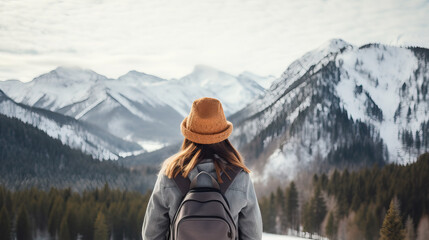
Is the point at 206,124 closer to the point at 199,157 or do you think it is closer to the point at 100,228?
the point at 199,157

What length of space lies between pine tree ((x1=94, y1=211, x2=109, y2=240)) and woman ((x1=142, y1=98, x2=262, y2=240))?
79.3 m

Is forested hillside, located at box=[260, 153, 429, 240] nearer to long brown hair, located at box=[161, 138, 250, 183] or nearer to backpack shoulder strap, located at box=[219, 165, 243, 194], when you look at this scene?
long brown hair, located at box=[161, 138, 250, 183]

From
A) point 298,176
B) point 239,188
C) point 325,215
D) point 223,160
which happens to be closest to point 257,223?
point 239,188

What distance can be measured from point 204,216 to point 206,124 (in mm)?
1187

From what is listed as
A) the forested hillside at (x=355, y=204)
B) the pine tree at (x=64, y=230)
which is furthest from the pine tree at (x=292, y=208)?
the pine tree at (x=64, y=230)

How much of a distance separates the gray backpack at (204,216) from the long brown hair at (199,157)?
193 millimetres

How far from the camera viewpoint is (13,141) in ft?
614

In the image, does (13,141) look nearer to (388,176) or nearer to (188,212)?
(388,176)

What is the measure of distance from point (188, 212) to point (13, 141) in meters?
205

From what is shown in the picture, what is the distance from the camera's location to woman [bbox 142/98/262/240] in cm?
489

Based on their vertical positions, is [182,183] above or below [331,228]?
above

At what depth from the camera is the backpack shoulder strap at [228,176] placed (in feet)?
15.8

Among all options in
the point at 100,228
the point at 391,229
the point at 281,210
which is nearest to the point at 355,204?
the point at 281,210

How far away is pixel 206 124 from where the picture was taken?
5133 millimetres
